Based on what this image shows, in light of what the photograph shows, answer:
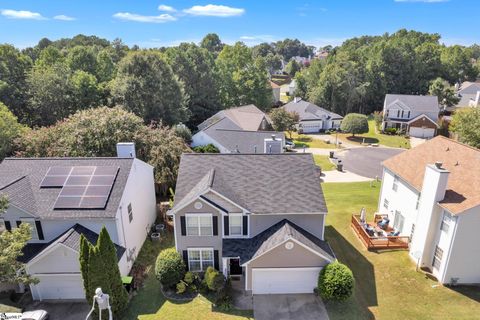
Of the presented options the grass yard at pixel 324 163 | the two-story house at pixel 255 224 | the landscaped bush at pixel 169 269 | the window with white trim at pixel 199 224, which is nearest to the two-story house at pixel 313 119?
the grass yard at pixel 324 163

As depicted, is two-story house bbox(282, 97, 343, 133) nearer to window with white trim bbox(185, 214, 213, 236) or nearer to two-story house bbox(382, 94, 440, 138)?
two-story house bbox(382, 94, 440, 138)

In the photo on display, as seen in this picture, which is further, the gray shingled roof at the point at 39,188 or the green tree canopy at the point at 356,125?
the green tree canopy at the point at 356,125

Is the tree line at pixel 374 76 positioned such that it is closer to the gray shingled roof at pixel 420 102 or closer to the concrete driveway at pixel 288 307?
the gray shingled roof at pixel 420 102

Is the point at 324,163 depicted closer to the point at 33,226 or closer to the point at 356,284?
the point at 356,284

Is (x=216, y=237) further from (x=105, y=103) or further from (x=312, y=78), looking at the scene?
(x=312, y=78)

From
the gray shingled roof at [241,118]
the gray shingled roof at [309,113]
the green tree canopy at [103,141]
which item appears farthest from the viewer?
the gray shingled roof at [309,113]

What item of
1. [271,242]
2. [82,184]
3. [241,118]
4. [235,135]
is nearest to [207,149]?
[235,135]

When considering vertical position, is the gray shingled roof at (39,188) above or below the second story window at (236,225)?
above
